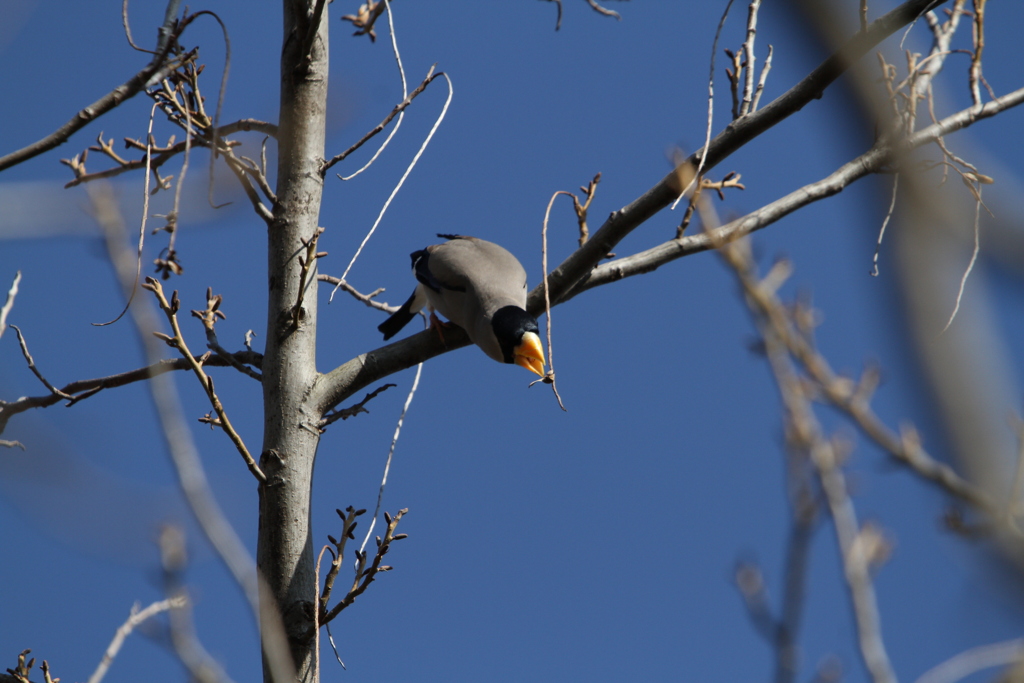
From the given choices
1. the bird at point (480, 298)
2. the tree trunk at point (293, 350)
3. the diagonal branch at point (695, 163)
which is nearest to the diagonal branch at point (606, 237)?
the diagonal branch at point (695, 163)

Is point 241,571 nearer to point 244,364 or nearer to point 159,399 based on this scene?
point 159,399

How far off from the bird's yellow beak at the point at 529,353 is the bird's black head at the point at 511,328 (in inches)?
0.7

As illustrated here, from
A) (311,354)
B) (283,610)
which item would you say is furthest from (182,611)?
(311,354)

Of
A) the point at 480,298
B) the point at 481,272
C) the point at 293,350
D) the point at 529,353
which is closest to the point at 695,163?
the point at 293,350

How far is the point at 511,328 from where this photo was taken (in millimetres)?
4082

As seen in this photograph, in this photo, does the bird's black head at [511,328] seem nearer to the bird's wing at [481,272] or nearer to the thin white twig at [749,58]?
the bird's wing at [481,272]

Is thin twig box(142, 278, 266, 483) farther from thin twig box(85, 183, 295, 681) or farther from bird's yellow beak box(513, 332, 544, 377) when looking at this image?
bird's yellow beak box(513, 332, 544, 377)

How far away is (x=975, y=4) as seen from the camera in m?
2.83

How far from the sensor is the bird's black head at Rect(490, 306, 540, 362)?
160 inches

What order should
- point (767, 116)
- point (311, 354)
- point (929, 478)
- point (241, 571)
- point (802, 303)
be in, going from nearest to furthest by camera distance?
point (929, 478), point (241, 571), point (802, 303), point (767, 116), point (311, 354)

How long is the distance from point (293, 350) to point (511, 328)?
4.11ft

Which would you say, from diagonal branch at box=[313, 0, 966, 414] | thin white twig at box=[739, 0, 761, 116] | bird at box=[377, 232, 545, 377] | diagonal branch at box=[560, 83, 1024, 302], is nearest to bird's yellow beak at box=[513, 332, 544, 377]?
bird at box=[377, 232, 545, 377]

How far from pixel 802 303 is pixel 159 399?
116 centimetres

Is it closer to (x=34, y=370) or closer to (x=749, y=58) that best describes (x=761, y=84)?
(x=749, y=58)
